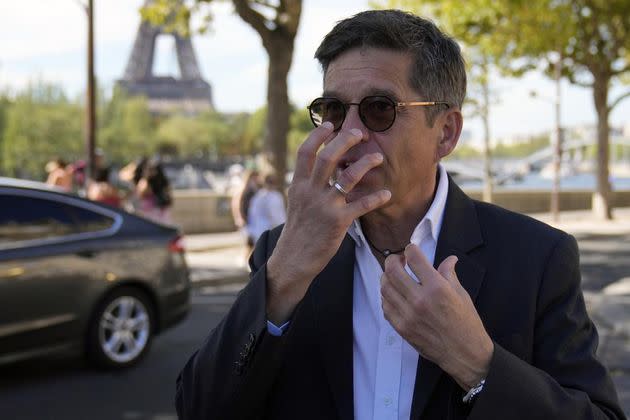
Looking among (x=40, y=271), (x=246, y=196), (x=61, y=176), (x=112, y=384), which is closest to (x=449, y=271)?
(x=40, y=271)

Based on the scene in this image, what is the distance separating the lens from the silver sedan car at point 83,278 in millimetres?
6051

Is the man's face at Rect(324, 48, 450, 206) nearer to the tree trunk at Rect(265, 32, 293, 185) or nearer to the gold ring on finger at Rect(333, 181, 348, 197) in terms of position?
the gold ring on finger at Rect(333, 181, 348, 197)

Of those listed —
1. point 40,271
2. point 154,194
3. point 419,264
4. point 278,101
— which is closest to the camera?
point 419,264

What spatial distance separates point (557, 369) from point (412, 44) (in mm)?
824

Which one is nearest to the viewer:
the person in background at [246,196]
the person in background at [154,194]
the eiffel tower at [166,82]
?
the person in background at [246,196]

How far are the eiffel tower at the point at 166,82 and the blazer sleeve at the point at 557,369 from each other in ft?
305

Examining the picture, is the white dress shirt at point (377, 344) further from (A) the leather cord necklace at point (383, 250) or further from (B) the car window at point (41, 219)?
(B) the car window at point (41, 219)

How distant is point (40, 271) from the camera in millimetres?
6141

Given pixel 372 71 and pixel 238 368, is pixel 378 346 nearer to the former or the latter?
pixel 238 368

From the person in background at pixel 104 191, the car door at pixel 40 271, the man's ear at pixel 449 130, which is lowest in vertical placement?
the car door at pixel 40 271

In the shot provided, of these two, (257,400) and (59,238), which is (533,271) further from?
(59,238)

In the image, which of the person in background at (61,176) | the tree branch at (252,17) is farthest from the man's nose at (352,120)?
the tree branch at (252,17)

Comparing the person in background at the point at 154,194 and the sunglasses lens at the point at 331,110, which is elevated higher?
the sunglasses lens at the point at 331,110

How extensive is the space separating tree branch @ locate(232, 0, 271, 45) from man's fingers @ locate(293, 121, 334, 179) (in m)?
11.9
